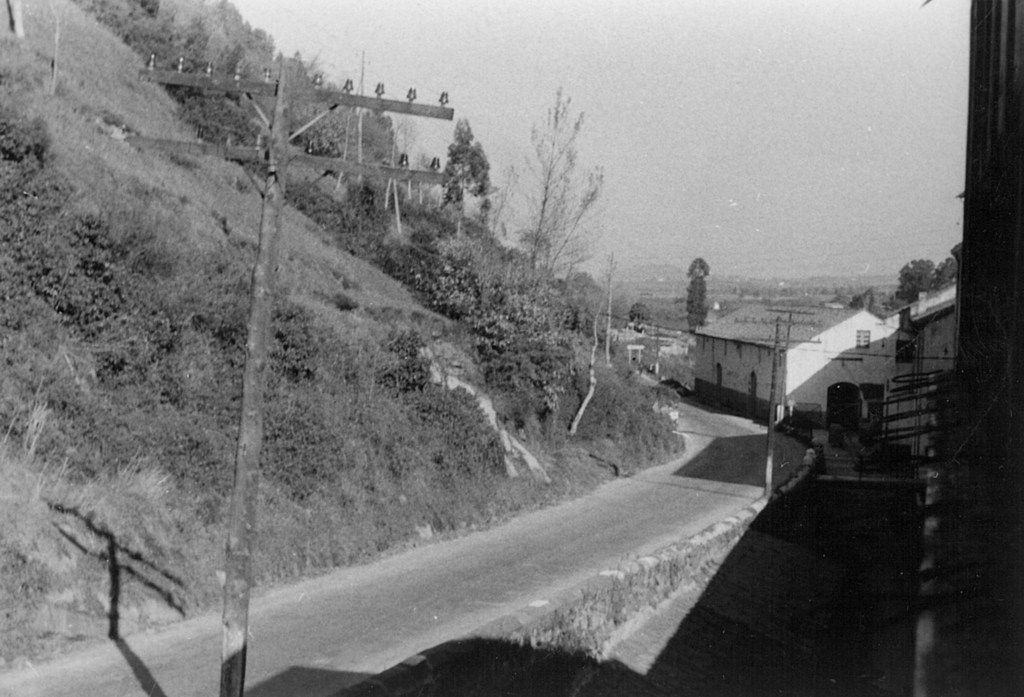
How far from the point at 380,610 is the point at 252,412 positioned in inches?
210

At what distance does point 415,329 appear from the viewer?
19500mm

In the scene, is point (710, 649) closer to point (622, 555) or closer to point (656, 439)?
point (622, 555)

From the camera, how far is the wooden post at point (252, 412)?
6.74 metres

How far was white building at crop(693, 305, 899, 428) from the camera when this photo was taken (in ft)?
136

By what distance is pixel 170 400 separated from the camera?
12953mm

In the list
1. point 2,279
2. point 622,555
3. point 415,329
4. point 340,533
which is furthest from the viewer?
point 415,329

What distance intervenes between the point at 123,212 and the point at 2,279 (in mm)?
3031

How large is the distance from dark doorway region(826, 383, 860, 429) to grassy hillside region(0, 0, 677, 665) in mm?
22830

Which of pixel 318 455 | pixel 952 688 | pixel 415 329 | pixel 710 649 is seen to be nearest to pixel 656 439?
pixel 415 329

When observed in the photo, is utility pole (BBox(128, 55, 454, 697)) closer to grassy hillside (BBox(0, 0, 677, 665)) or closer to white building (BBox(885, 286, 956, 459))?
grassy hillside (BBox(0, 0, 677, 665))

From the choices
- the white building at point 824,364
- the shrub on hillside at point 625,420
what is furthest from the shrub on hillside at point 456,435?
the white building at point 824,364

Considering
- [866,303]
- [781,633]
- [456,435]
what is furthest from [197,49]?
[866,303]

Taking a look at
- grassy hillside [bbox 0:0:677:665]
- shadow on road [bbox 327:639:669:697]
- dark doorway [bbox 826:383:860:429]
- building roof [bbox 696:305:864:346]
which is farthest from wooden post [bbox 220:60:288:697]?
dark doorway [bbox 826:383:860:429]

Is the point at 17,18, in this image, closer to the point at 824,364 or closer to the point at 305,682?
the point at 305,682
